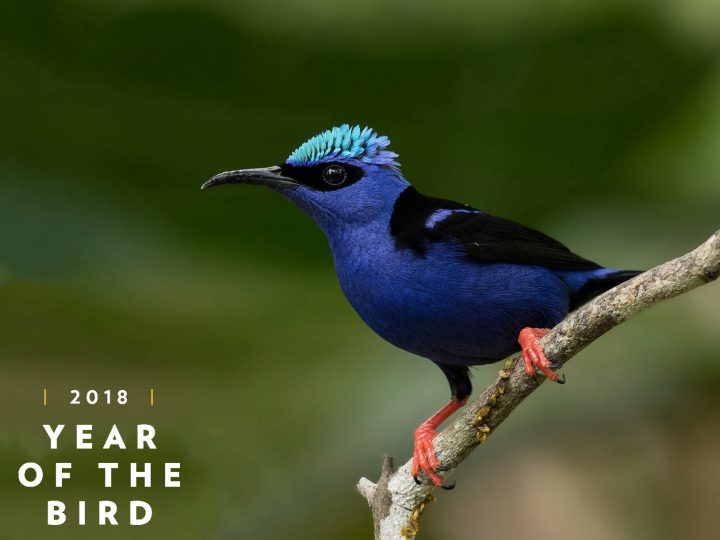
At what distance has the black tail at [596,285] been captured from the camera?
3.74 metres

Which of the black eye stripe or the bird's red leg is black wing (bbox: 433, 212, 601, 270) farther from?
the bird's red leg

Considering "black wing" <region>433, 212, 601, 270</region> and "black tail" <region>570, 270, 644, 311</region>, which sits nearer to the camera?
Answer: "black wing" <region>433, 212, 601, 270</region>

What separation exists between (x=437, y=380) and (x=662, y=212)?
5.44ft

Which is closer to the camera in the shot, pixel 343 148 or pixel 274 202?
pixel 343 148

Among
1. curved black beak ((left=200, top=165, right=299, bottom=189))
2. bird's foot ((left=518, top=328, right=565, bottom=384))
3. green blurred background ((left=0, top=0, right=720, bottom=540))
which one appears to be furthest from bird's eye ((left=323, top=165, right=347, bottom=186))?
green blurred background ((left=0, top=0, right=720, bottom=540))

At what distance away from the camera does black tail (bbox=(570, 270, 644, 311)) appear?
374 cm

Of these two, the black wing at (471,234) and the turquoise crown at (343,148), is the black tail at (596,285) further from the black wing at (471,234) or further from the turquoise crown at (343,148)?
the turquoise crown at (343,148)

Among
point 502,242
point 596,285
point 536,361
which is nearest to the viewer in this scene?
point 536,361

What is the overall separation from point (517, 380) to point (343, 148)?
1121 mm

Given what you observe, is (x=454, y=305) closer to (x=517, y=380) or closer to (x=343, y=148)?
(x=517, y=380)

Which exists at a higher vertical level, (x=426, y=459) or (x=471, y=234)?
(x=471, y=234)

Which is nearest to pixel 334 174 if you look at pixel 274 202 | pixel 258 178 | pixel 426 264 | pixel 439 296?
pixel 258 178

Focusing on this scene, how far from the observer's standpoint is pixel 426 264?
3396mm

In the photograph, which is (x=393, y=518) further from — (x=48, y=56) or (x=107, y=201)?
(x=48, y=56)
